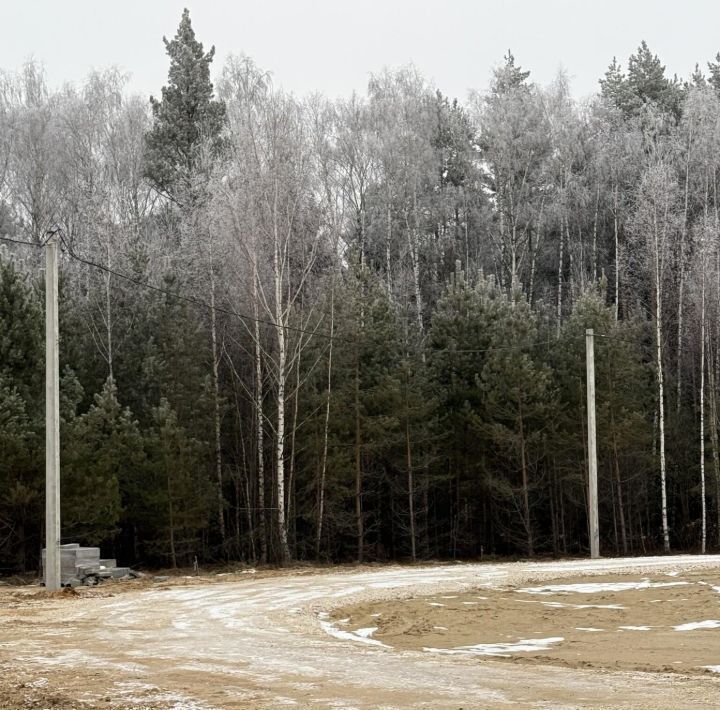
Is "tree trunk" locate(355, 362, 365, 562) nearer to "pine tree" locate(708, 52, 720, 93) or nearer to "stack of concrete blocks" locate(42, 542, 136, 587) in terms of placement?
"stack of concrete blocks" locate(42, 542, 136, 587)

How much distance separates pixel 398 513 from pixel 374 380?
5.88 metres

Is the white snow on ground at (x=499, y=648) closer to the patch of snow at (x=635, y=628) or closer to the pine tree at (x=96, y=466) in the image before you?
the patch of snow at (x=635, y=628)

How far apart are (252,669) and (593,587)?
410 inches

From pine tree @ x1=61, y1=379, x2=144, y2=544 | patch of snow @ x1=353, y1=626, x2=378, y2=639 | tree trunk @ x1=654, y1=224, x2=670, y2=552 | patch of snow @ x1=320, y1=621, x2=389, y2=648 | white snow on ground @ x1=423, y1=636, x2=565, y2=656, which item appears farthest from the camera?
tree trunk @ x1=654, y1=224, x2=670, y2=552

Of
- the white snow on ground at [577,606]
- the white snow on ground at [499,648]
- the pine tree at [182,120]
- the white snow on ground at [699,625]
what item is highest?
the pine tree at [182,120]

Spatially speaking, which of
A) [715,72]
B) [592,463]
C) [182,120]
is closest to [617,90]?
[715,72]

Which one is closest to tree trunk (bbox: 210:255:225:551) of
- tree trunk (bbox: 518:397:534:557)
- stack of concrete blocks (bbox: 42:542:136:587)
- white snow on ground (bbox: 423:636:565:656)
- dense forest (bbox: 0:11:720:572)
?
dense forest (bbox: 0:11:720:572)

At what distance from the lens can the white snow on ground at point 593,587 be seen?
712 inches

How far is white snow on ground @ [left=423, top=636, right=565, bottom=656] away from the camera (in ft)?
36.0

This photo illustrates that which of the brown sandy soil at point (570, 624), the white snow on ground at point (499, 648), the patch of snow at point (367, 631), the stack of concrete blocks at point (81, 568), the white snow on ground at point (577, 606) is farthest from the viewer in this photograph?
the stack of concrete blocks at point (81, 568)

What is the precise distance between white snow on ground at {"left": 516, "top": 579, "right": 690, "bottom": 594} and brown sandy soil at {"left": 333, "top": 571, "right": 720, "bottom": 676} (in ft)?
0.19

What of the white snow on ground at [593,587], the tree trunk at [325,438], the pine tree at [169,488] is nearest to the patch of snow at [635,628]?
the white snow on ground at [593,587]

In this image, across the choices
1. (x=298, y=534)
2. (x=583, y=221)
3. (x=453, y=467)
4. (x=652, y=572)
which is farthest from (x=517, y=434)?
(x=583, y=221)

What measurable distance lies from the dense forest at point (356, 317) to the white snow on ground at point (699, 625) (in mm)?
16183
